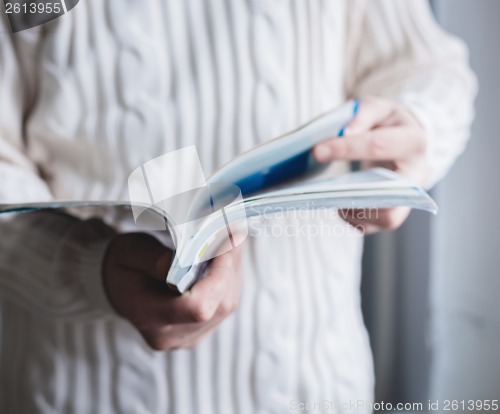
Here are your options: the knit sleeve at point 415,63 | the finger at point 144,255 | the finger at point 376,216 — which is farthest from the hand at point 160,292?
the knit sleeve at point 415,63

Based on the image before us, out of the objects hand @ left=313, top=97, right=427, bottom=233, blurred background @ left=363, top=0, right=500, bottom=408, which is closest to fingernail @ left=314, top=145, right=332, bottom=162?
hand @ left=313, top=97, right=427, bottom=233

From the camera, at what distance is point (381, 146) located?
1.28ft

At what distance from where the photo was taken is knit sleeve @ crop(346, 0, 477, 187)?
481 millimetres

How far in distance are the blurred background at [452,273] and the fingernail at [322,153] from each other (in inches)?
12.7

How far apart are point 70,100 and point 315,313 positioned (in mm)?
286

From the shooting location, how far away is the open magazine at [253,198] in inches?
10.3

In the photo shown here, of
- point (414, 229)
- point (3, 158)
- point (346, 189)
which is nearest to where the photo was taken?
point (346, 189)

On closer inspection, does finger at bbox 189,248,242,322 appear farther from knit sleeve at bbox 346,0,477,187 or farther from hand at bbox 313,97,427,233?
knit sleeve at bbox 346,0,477,187

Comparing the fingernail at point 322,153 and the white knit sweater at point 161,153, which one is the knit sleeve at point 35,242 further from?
the fingernail at point 322,153

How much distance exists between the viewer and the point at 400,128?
408mm

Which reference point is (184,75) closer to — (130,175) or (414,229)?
(130,175)

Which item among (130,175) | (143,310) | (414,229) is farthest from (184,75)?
(414,229)

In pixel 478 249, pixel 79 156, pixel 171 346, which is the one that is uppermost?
pixel 79 156

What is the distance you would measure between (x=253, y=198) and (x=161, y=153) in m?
0.19
